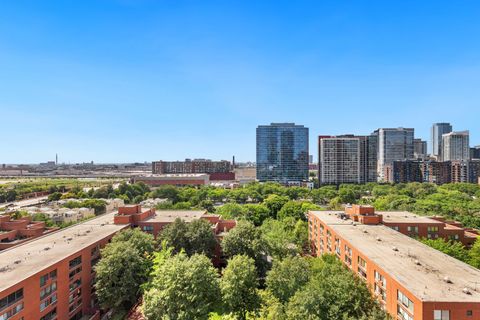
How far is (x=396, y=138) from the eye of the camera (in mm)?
156875

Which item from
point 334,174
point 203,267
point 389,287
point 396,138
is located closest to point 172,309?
point 203,267

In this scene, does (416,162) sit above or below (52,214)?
above

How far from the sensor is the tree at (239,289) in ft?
81.6

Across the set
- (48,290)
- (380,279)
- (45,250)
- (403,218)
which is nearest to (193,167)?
(403,218)

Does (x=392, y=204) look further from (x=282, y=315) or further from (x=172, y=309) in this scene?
(x=172, y=309)

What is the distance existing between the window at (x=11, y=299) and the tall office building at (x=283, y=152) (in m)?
128

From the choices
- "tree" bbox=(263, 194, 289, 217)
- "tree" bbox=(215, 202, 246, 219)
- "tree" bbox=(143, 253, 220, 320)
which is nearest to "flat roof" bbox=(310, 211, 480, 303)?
"tree" bbox=(143, 253, 220, 320)

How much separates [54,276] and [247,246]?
2053cm

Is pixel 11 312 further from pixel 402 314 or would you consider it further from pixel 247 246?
pixel 402 314

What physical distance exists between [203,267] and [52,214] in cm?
5243

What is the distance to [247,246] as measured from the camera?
34438 millimetres

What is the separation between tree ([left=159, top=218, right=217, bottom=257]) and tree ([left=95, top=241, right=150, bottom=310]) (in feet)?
20.1

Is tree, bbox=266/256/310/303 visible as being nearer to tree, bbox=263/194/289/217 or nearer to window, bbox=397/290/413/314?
window, bbox=397/290/413/314

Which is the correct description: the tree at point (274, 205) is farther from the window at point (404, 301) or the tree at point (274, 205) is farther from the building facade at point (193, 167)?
the building facade at point (193, 167)
